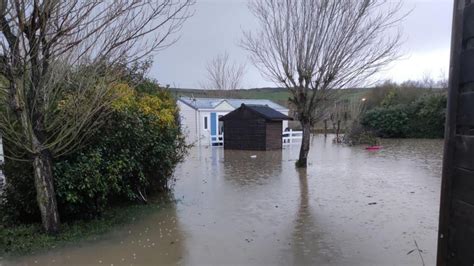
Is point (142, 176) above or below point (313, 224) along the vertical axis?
above

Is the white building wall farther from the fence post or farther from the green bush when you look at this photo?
the fence post

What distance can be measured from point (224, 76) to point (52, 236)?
34.3 meters

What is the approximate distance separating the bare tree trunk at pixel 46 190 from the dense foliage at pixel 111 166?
199 mm

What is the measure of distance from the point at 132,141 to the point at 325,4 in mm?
7987

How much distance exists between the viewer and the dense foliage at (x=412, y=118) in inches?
1062

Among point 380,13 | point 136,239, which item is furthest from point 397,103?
point 136,239

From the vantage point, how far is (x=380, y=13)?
11312 millimetres

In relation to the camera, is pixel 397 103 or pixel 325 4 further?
pixel 397 103

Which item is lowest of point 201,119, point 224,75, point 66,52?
point 201,119

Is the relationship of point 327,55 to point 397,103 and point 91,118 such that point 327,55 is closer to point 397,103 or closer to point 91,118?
point 91,118

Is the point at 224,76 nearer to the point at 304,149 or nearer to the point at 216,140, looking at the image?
the point at 216,140

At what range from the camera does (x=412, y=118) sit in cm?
2855

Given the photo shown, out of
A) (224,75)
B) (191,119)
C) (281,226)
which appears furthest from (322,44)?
(224,75)

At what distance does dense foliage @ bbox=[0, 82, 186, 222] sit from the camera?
4.87 metres
